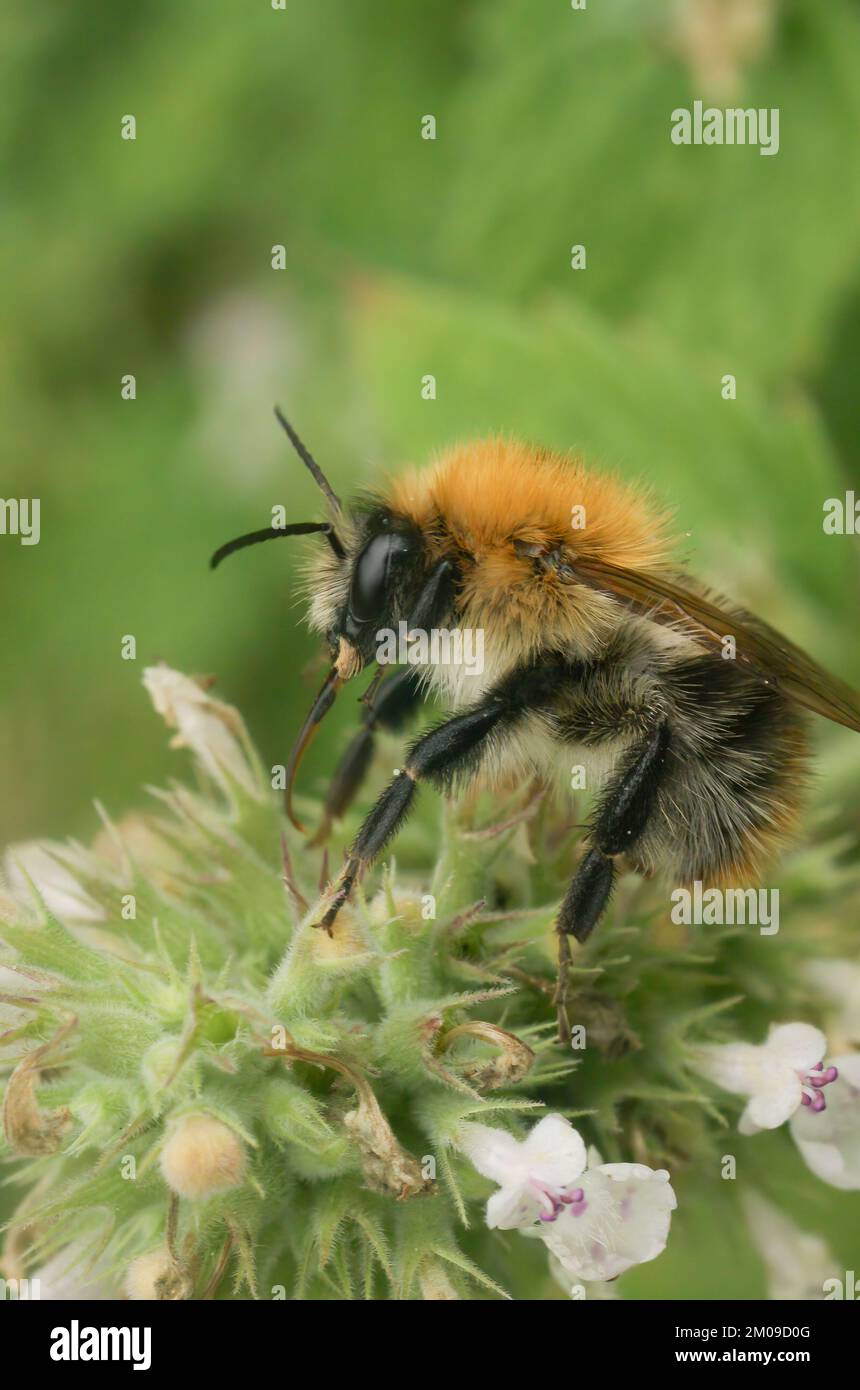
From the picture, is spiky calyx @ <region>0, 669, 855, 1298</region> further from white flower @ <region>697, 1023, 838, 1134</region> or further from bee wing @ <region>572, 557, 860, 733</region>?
bee wing @ <region>572, 557, 860, 733</region>

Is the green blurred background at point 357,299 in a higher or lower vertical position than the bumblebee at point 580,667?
higher

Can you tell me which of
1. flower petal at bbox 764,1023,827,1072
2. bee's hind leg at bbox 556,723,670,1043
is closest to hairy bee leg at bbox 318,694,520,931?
bee's hind leg at bbox 556,723,670,1043

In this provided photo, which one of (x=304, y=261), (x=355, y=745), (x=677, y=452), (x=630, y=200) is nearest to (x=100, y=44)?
(x=304, y=261)

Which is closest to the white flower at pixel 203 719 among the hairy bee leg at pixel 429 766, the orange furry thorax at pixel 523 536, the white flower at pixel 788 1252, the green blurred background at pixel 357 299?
the hairy bee leg at pixel 429 766

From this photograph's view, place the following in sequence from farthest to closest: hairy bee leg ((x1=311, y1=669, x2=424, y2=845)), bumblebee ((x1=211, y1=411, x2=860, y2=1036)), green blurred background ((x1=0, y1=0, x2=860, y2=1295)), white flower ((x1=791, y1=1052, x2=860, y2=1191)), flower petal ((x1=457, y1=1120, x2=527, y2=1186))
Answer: green blurred background ((x1=0, y1=0, x2=860, y2=1295)), hairy bee leg ((x1=311, y1=669, x2=424, y2=845)), white flower ((x1=791, y1=1052, x2=860, y2=1191)), bumblebee ((x1=211, y1=411, x2=860, y2=1036)), flower petal ((x1=457, y1=1120, x2=527, y2=1186))

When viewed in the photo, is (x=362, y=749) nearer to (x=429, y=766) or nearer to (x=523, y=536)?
(x=429, y=766)

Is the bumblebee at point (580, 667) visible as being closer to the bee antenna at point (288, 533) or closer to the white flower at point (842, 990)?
the bee antenna at point (288, 533)
